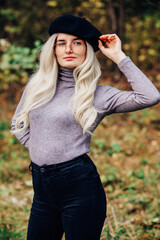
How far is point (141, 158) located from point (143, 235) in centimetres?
208

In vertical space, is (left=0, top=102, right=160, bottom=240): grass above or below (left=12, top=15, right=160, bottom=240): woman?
below

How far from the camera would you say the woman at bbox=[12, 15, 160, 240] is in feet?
6.19

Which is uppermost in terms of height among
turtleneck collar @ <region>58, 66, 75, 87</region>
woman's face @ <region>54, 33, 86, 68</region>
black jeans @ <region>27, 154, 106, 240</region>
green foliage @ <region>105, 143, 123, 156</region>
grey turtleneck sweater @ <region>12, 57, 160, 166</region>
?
woman's face @ <region>54, 33, 86, 68</region>

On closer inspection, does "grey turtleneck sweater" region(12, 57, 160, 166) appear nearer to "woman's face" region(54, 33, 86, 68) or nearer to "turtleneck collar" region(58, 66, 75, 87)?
"turtleneck collar" region(58, 66, 75, 87)

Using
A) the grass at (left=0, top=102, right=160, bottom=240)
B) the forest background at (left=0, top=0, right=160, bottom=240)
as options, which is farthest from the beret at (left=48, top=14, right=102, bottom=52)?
the grass at (left=0, top=102, right=160, bottom=240)

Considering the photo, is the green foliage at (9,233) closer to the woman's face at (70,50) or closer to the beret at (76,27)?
the woman's face at (70,50)

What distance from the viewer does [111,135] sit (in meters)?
5.87

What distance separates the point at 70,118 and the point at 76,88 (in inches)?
10.0

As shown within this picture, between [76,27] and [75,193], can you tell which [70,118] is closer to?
[75,193]

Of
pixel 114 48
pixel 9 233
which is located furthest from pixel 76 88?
pixel 9 233

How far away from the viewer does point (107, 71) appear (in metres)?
7.41

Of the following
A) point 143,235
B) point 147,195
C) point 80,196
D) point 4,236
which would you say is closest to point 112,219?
point 143,235

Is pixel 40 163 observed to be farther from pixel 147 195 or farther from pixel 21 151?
pixel 21 151

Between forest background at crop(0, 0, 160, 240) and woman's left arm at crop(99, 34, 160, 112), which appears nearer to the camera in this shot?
woman's left arm at crop(99, 34, 160, 112)
